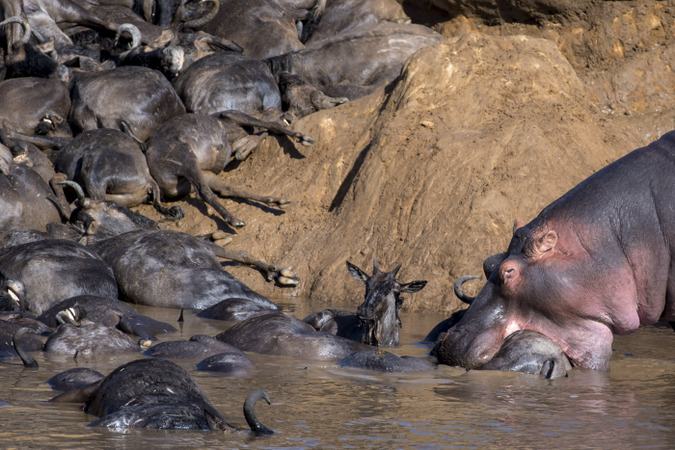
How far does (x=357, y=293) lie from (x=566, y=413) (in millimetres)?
5804

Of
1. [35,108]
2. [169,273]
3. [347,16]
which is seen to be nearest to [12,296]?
[169,273]

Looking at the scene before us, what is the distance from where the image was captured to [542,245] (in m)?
6.66

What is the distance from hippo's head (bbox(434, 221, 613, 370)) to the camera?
652 centimetres

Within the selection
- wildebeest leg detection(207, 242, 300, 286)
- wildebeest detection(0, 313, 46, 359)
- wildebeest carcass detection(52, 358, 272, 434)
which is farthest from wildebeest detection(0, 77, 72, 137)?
wildebeest carcass detection(52, 358, 272, 434)

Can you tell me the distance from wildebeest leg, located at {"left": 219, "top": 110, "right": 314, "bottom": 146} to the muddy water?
6989 millimetres

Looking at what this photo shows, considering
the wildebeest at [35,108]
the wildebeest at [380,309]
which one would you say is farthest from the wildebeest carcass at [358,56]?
the wildebeest at [380,309]

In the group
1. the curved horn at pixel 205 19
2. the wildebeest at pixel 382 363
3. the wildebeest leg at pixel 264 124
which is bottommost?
the wildebeest at pixel 382 363

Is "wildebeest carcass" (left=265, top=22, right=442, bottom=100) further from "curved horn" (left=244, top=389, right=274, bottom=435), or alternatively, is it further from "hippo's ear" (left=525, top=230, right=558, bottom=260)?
"curved horn" (left=244, top=389, right=274, bottom=435)

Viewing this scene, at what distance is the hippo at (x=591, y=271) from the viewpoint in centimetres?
624

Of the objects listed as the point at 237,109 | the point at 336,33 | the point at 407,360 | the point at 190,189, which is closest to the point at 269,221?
the point at 190,189

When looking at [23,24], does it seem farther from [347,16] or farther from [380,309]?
[380,309]

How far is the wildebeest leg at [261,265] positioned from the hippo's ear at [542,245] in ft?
18.2

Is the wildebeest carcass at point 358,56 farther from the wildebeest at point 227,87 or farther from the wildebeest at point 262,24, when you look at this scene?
the wildebeest at point 262,24

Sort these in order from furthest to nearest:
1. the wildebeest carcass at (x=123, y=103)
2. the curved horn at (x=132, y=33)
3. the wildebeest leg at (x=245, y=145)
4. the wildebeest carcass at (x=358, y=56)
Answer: the curved horn at (x=132, y=33) → the wildebeest carcass at (x=358, y=56) → the wildebeest carcass at (x=123, y=103) → the wildebeest leg at (x=245, y=145)
